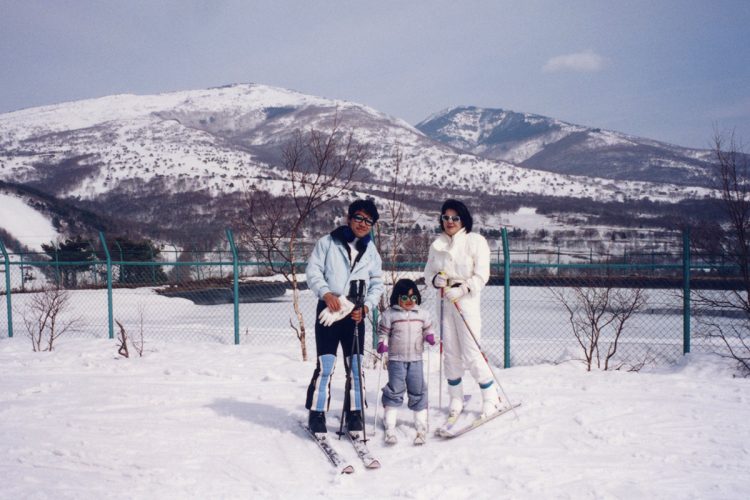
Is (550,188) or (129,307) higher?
(550,188)

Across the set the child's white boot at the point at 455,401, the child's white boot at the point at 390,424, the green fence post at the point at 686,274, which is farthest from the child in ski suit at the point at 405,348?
the green fence post at the point at 686,274

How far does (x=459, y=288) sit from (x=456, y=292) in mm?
50

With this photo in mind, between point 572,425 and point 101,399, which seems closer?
point 572,425

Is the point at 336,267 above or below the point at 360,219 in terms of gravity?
below

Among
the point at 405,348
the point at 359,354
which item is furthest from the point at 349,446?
the point at 405,348

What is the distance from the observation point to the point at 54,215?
65.9 m

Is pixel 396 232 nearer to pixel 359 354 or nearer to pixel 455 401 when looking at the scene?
pixel 455 401

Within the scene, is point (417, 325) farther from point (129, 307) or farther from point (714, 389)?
point (129, 307)

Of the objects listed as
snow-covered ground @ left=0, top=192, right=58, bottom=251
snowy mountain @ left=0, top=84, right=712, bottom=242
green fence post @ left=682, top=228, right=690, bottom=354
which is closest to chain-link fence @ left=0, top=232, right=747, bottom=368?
green fence post @ left=682, top=228, right=690, bottom=354

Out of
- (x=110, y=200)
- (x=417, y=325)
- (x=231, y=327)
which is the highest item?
(x=110, y=200)

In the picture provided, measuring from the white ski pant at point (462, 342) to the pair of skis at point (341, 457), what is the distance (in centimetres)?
102

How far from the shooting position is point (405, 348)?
4426 millimetres

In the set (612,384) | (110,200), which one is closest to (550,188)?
(110,200)

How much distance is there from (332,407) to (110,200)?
105874 millimetres
